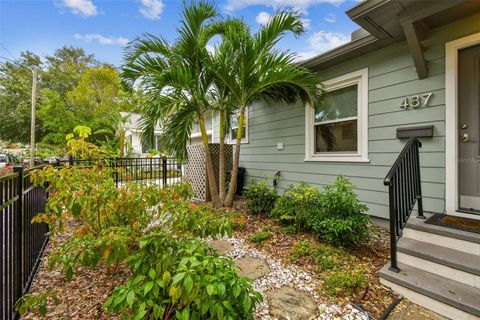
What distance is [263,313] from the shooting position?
1.86 meters

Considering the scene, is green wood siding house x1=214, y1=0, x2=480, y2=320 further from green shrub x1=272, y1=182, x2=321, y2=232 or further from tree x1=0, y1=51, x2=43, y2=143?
tree x1=0, y1=51, x2=43, y2=143

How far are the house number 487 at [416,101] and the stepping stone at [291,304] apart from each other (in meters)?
2.87

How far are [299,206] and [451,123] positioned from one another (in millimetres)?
2181

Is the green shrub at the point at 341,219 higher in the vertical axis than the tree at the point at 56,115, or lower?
lower

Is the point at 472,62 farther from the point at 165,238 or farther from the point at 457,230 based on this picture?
the point at 165,238

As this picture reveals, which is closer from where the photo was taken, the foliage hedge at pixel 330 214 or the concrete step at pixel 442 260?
the concrete step at pixel 442 260

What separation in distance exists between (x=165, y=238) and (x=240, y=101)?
3435 mm

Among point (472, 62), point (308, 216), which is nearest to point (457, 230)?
point (308, 216)

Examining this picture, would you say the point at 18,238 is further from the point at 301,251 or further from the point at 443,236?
the point at 443,236

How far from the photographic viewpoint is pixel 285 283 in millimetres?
2299

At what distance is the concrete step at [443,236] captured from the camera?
2125 mm

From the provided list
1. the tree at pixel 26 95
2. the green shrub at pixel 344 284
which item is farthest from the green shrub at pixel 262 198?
the tree at pixel 26 95

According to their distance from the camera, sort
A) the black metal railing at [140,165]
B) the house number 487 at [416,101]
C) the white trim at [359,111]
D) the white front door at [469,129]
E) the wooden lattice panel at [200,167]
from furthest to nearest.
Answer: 1. the wooden lattice panel at [200,167]
2. the black metal railing at [140,165]
3. the white trim at [359,111]
4. the house number 487 at [416,101]
5. the white front door at [469,129]

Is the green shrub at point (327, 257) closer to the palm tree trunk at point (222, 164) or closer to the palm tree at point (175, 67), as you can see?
the palm tree trunk at point (222, 164)
